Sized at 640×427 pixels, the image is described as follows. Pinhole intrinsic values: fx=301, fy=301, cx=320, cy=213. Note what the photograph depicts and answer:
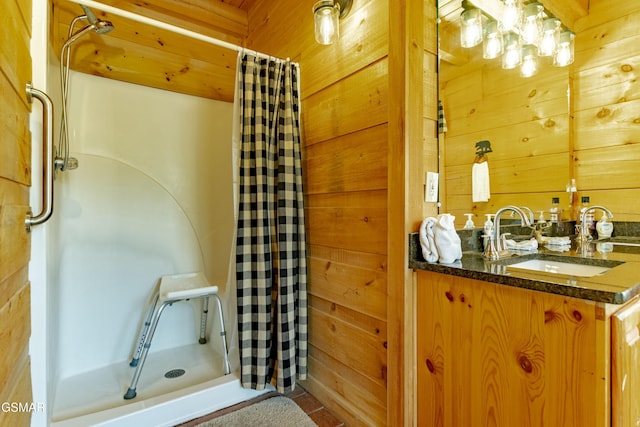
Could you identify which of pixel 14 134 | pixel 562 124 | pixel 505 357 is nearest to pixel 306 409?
pixel 505 357

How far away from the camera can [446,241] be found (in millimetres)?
1095

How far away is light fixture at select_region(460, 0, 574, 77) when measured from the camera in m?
1.38

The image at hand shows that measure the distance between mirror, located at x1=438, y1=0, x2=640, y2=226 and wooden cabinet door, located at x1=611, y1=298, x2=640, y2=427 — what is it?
69 centimetres

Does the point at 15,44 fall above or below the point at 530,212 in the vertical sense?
above

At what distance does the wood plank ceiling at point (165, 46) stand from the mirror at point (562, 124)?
5.72ft

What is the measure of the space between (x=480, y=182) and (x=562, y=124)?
82 cm

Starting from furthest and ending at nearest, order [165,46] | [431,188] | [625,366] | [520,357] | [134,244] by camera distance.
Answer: [165,46], [134,244], [431,188], [520,357], [625,366]

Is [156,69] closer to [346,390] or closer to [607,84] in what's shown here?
[346,390]

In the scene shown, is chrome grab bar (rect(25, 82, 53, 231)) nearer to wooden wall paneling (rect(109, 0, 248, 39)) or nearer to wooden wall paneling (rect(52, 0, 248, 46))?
wooden wall paneling (rect(52, 0, 248, 46))

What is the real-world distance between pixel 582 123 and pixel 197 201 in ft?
8.47

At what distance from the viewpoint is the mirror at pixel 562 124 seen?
1.51 m

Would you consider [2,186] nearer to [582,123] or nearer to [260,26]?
[260,26]

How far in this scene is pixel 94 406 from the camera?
1.45 meters

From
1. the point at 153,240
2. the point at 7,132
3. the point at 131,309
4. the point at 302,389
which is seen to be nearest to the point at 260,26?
the point at 153,240
